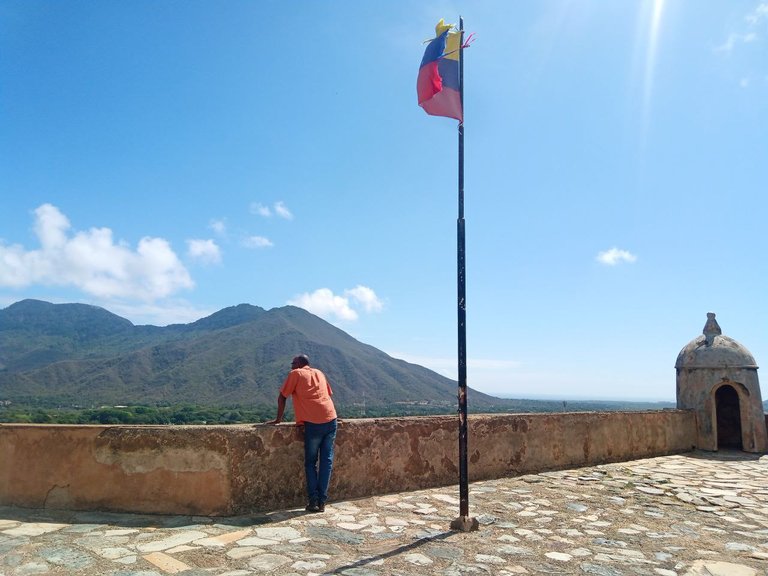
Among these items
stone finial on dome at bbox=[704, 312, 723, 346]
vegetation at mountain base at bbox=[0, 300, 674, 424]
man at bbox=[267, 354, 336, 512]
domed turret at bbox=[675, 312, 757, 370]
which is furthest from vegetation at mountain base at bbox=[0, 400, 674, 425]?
vegetation at mountain base at bbox=[0, 300, 674, 424]

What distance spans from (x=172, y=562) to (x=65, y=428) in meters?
2.11

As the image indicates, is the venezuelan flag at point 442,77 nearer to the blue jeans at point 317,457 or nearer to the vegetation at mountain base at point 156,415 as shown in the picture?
the blue jeans at point 317,457

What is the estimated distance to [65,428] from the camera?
16.2 feet

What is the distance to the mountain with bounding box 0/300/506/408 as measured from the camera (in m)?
89.9

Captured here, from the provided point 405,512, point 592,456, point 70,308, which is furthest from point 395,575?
point 70,308

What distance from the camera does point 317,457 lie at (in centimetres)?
525

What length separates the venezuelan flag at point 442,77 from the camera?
16.9ft

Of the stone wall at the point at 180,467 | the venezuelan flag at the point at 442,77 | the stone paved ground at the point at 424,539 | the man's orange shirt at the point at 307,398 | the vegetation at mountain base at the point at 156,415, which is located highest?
the venezuelan flag at the point at 442,77

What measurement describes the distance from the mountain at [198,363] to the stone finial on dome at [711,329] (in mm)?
75913

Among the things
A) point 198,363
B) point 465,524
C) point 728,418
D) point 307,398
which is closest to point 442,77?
point 307,398

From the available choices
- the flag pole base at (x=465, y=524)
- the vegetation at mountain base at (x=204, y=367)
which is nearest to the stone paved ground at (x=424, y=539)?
the flag pole base at (x=465, y=524)

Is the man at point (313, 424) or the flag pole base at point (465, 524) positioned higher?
the man at point (313, 424)

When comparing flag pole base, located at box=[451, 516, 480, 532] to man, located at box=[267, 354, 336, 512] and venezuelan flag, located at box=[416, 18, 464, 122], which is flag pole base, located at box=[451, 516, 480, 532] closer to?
man, located at box=[267, 354, 336, 512]

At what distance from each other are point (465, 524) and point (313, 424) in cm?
162
